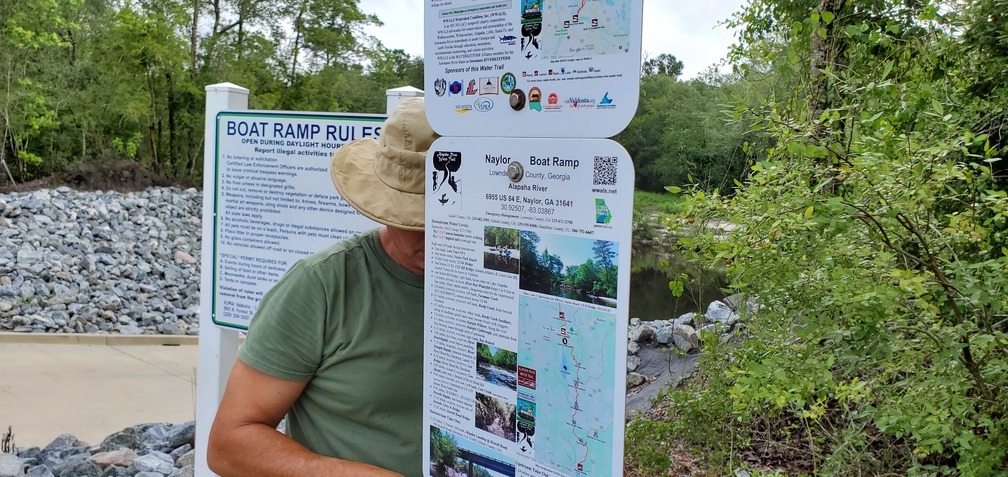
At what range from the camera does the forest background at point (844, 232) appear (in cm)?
273

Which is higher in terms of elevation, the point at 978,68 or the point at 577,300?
the point at 978,68

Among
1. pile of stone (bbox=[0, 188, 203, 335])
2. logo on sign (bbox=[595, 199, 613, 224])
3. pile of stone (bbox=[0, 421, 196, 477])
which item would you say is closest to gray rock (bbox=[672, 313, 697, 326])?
pile of stone (bbox=[0, 421, 196, 477])

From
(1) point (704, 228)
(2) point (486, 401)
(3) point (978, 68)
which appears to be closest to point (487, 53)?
(2) point (486, 401)

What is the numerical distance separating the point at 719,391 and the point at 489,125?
2.85m

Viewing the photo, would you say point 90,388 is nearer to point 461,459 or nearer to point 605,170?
point 461,459

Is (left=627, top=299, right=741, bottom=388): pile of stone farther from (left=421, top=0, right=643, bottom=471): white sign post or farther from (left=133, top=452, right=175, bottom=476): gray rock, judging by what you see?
(left=421, top=0, right=643, bottom=471): white sign post

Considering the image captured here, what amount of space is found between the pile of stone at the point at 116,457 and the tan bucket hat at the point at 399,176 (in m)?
3.83

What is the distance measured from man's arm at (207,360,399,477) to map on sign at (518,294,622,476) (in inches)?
18.0

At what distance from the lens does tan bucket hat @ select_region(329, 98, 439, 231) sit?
2.05m

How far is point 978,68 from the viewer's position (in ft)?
12.7

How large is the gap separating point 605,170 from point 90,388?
7525 millimetres

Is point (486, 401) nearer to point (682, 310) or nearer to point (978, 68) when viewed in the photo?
point (978, 68)

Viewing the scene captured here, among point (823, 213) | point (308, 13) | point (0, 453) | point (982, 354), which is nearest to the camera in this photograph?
point (823, 213)

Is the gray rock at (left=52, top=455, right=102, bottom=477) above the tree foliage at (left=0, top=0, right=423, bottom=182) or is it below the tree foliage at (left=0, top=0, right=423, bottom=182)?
below
